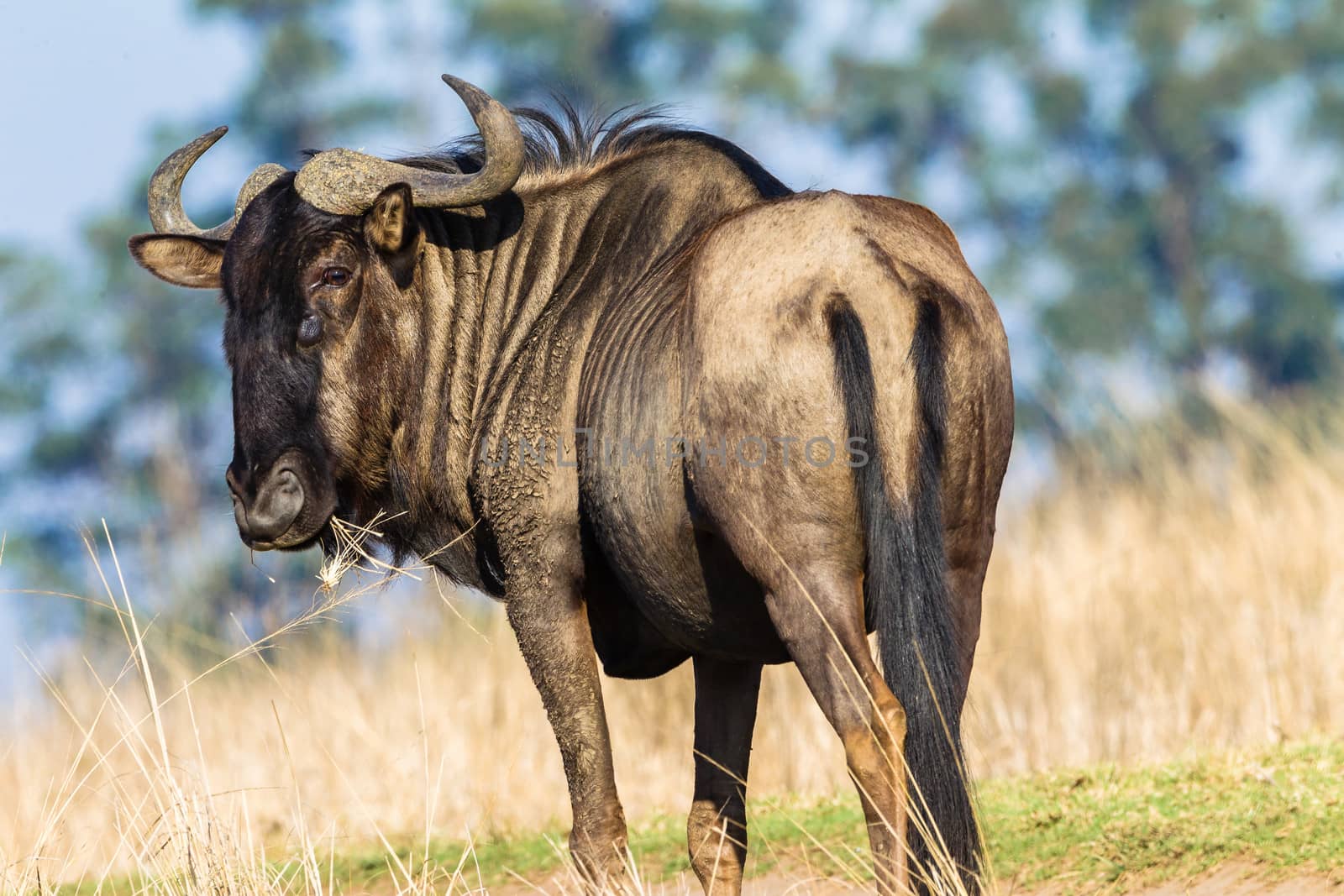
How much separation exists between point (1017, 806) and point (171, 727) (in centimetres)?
843

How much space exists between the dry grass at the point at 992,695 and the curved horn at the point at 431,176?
9.54 ft

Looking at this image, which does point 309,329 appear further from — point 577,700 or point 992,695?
point 992,695

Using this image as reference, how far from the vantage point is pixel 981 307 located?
4.15 meters

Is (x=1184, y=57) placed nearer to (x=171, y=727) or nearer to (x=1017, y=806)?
(x=171, y=727)

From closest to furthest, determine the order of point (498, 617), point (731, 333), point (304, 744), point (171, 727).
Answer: point (731, 333) → point (304, 744) → point (498, 617) → point (171, 727)

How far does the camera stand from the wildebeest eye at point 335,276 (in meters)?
4.94

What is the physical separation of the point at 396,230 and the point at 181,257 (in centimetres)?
117

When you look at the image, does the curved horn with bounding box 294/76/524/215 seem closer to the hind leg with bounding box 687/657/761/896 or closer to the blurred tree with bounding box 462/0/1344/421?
the hind leg with bounding box 687/657/761/896

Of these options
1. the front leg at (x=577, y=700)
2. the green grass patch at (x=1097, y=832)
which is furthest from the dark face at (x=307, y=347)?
the green grass patch at (x=1097, y=832)

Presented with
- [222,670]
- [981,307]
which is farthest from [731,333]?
[222,670]

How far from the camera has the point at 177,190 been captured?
584 centimetres

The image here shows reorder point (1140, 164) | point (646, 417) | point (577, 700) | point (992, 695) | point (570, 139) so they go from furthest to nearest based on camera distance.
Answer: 1. point (1140, 164)
2. point (992, 695)
3. point (570, 139)
4. point (577, 700)
5. point (646, 417)

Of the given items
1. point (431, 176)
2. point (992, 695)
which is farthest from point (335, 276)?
point (992, 695)

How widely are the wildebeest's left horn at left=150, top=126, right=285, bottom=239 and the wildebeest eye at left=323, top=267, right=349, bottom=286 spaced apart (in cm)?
83
